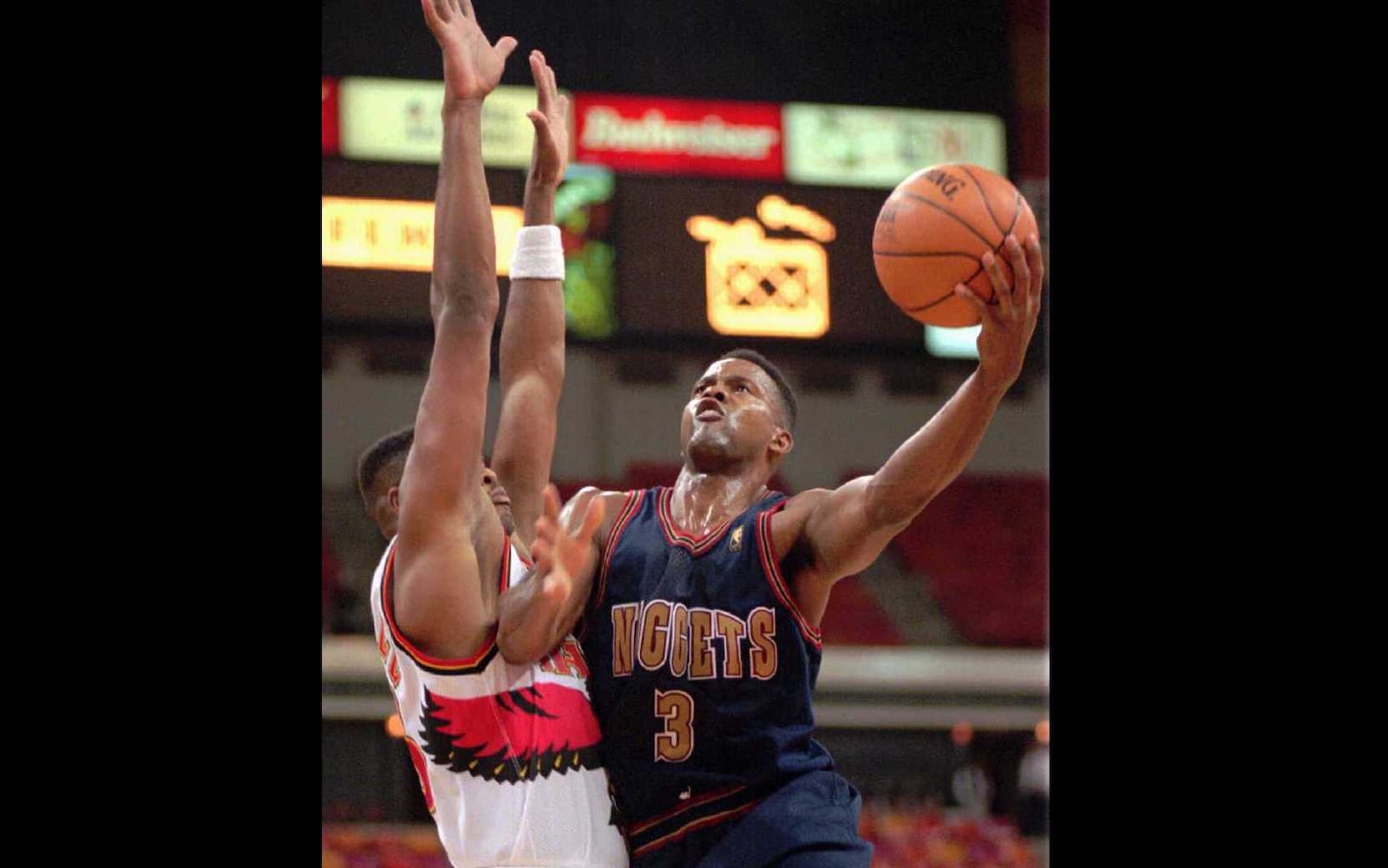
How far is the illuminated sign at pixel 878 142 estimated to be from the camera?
31.8 feet

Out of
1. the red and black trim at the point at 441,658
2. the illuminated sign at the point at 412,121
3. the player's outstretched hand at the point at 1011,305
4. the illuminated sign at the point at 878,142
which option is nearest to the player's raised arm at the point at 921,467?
the player's outstretched hand at the point at 1011,305

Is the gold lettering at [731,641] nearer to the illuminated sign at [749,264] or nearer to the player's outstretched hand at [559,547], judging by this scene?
the player's outstretched hand at [559,547]

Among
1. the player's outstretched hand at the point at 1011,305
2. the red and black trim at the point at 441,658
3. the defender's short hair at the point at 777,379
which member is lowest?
the red and black trim at the point at 441,658

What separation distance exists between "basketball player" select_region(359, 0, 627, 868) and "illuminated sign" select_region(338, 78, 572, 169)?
218 inches

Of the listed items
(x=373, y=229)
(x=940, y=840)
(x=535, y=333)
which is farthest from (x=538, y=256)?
(x=940, y=840)

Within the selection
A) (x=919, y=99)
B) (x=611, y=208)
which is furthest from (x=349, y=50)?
(x=919, y=99)

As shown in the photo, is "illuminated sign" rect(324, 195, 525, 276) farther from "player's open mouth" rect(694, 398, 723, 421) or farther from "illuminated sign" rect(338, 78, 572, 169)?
"player's open mouth" rect(694, 398, 723, 421)

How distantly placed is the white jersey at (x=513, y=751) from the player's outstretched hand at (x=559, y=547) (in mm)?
310

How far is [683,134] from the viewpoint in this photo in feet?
31.1

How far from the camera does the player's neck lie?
3564mm
